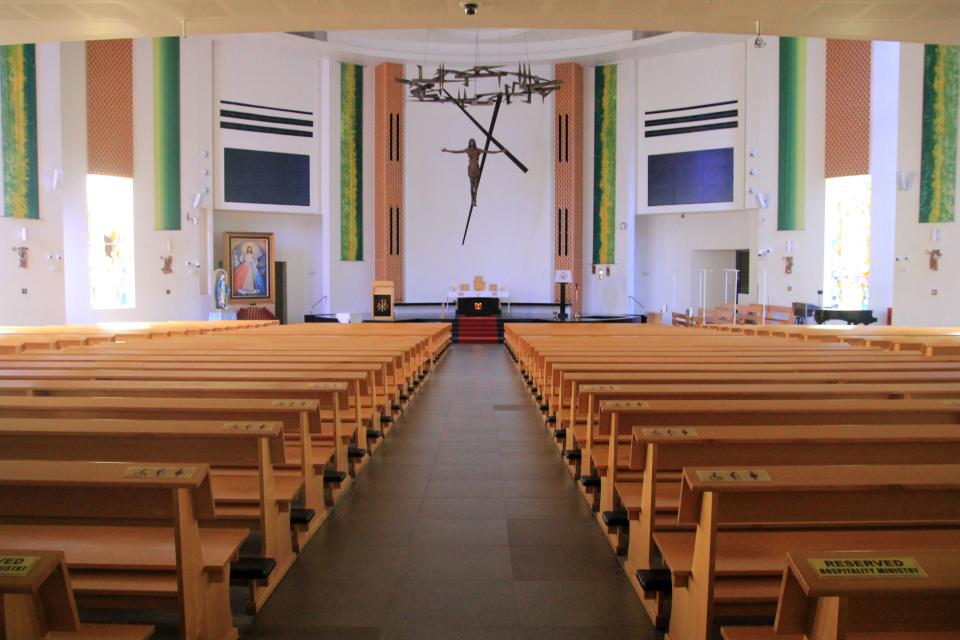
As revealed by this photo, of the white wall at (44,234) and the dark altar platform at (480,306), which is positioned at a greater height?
the white wall at (44,234)

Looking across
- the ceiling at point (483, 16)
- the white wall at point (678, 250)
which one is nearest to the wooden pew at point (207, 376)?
the ceiling at point (483, 16)

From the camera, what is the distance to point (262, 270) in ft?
52.9

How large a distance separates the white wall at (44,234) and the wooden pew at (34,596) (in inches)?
499

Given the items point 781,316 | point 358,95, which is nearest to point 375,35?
point 358,95

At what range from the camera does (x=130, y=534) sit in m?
1.85

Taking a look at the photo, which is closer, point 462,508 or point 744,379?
point 462,508

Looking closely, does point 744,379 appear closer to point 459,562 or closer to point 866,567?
point 459,562

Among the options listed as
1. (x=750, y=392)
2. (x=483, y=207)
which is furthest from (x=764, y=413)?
(x=483, y=207)

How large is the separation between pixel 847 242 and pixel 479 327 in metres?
7.79

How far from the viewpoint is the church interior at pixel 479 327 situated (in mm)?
1644

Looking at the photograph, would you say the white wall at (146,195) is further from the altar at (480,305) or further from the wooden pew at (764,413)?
the wooden pew at (764,413)

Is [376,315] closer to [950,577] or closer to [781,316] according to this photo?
[781,316]

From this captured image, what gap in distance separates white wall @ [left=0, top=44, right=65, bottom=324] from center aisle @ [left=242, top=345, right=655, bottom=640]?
1046 cm

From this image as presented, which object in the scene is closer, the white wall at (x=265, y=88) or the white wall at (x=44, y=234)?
the white wall at (x=44, y=234)
